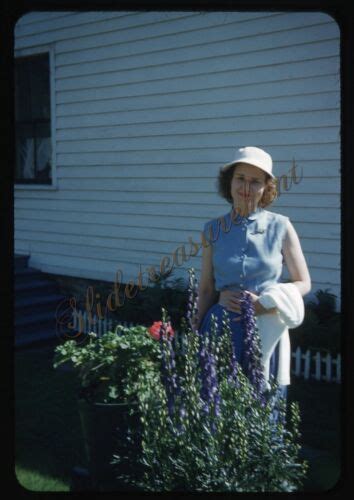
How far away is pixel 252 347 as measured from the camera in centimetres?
270

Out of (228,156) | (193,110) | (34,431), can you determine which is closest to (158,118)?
(193,110)

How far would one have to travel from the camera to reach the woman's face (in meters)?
2.98

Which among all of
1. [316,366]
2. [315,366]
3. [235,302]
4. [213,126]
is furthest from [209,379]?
[213,126]

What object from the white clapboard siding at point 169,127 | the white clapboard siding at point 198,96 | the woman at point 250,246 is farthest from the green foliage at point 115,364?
the white clapboard siding at point 198,96

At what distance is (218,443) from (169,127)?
4485 mm

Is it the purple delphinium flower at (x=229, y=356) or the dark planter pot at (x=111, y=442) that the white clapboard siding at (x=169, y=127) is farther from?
the dark planter pot at (x=111, y=442)

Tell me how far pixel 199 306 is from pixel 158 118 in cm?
384

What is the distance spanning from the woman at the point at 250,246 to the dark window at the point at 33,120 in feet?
17.4

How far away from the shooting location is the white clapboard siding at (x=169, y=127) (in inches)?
211

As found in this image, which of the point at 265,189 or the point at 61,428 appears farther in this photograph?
the point at 61,428

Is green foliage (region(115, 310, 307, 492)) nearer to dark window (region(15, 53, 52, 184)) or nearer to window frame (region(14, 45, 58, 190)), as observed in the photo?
window frame (region(14, 45, 58, 190))

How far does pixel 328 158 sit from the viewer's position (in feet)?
17.2

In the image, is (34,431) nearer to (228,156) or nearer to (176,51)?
(228,156)

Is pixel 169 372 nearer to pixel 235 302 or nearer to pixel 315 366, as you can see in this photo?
pixel 235 302
